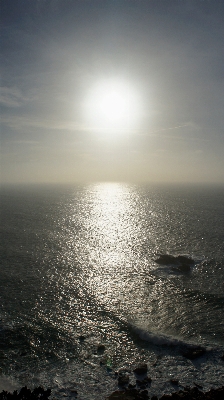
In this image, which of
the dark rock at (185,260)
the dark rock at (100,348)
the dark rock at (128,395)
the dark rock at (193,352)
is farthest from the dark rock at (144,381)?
the dark rock at (185,260)

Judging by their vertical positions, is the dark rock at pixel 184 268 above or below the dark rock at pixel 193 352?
above

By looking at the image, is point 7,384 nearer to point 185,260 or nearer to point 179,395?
point 179,395

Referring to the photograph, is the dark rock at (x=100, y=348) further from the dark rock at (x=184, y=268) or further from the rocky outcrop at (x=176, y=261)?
the rocky outcrop at (x=176, y=261)

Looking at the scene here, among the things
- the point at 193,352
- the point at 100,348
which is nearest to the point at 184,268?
the point at 193,352

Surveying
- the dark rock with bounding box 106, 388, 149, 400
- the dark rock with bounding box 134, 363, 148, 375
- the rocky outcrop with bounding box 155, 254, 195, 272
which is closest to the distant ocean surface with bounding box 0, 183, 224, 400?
the dark rock with bounding box 134, 363, 148, 375

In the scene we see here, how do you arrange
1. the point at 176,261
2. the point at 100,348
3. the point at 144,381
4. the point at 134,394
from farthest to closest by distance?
the point at 176,261, the point at 100,348, the point at 144,381, the point at 134,394

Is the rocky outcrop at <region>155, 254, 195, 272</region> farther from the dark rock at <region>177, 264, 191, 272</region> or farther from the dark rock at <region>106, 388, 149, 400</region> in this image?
the dark rock at <region>106, 388, 149, 400</region>

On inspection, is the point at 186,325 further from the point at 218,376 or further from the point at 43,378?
the point at 43,378

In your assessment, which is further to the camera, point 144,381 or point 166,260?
point 166,260

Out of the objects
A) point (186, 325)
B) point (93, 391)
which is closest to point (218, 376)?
point (186, 325)
